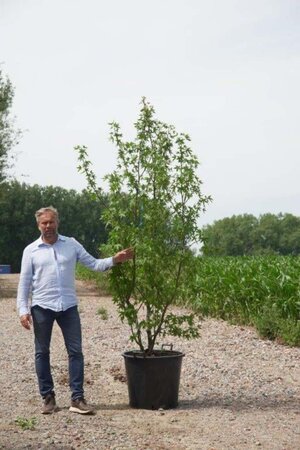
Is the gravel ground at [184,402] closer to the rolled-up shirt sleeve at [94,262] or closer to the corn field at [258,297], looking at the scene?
the corn field at [258,297]

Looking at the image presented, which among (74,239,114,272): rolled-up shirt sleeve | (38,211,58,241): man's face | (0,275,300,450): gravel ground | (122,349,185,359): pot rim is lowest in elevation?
(0,275,300,450): gravel ground

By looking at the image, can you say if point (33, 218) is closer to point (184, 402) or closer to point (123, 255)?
point (184, 402)

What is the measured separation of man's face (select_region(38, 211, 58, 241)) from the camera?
24.6 ft

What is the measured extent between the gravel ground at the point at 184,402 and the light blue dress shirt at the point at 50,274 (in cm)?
108

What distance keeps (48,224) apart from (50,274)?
1.57 feet

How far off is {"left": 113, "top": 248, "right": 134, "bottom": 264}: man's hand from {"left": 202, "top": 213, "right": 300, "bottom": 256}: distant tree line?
83.6 m

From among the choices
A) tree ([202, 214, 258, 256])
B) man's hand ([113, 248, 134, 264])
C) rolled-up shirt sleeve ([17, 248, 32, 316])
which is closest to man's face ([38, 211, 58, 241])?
rolled-up shirt sleeve ([17, 248, 32, 316])

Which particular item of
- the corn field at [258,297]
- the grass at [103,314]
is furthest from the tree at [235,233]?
the corn field at [258,297]

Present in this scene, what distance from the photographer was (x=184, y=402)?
8227mm

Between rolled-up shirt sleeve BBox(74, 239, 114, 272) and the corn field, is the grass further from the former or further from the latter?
rolled-up shirt sleeve BBox(74, 239, 114, 272)

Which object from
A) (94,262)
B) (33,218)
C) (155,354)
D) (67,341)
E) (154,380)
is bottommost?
(154,380)

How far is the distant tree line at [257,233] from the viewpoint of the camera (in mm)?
92375

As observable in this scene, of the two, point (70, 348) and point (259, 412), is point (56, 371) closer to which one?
point (70, 348)

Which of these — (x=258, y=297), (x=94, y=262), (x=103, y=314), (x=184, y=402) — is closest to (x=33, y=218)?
(x=103, y=314)
